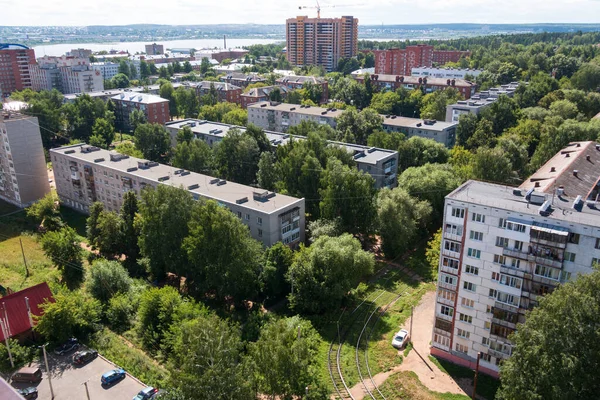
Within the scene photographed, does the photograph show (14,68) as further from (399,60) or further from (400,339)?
(400,339)

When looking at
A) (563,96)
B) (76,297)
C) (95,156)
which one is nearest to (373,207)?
(76,297)

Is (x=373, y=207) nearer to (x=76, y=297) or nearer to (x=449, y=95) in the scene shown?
(x=76, y=297)

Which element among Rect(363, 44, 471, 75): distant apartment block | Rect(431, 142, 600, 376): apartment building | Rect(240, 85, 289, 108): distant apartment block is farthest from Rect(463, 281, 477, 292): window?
Rect(363, 44, 471, 75): distant apartment block

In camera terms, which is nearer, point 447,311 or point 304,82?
point 447,311

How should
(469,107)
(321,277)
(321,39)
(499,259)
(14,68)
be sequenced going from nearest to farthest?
(499,259), (321,277), (469,107), (14,68), (321,39)

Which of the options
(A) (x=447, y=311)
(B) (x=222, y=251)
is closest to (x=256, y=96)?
(B) (x=222, y=251)

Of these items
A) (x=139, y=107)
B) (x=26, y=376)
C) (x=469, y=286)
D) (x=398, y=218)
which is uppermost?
(x=139, y=107)

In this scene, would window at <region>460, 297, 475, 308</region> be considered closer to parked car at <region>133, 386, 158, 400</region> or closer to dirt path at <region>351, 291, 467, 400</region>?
dirt path at <region>351, 291, 467, 400</region>
